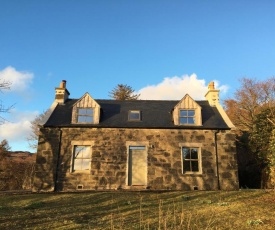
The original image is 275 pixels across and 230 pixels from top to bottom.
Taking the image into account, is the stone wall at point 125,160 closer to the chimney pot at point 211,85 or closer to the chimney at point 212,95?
the chimney at point 212,95

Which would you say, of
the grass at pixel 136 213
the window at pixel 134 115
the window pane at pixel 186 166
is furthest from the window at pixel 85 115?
the window pane at pixel 186 166

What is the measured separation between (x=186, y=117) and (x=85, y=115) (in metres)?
6.94

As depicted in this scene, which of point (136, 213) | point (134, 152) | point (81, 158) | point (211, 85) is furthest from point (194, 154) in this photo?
point (136, 213)

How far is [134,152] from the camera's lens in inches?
677

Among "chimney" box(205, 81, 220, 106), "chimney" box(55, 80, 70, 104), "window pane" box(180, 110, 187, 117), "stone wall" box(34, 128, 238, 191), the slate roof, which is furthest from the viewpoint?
"chimney" box(205, 81, 220, 106)

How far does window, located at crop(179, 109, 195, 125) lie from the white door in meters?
3.32

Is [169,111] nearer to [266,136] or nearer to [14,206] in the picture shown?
[266,136]

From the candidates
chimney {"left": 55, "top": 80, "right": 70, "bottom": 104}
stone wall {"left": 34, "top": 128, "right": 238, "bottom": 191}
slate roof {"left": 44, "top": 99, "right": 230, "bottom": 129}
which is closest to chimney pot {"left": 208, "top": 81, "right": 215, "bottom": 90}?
slate roof {"left": 44, "top": 99, "right": 230, "bottom": 129}

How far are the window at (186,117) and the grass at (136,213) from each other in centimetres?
588

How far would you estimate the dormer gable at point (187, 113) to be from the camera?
58.8ft

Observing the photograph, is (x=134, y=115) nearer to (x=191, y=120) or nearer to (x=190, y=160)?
(x=191, y=120)

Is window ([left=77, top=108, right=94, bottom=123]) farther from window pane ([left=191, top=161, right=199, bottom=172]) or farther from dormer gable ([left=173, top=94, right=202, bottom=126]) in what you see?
window pane ([left=191, top=161, right=199, bottom=172])

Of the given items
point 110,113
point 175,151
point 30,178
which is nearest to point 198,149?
point 175,151

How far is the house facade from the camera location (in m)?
16.5
